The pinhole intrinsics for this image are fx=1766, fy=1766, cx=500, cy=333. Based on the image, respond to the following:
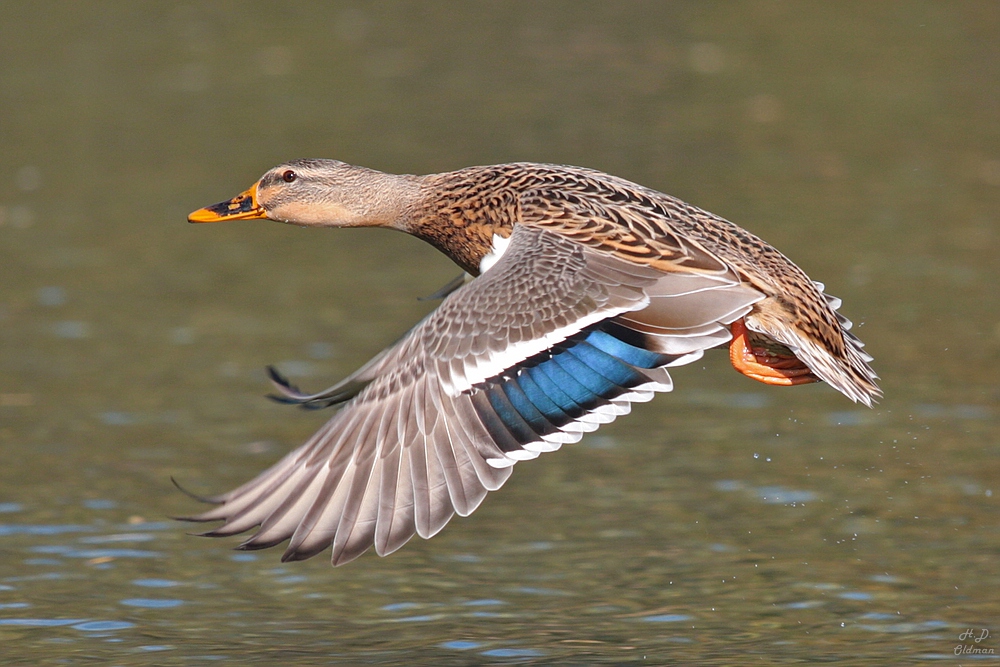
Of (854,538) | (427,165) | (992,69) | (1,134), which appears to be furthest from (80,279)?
(992,69)

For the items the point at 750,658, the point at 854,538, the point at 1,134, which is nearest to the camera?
the point at 750,658

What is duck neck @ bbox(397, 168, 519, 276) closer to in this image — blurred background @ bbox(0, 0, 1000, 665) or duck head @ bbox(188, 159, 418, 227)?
duck head @ bbox(188, 159, 418, 227)

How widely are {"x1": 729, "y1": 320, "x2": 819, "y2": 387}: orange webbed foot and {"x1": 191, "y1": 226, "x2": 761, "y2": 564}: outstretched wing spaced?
0.40 m

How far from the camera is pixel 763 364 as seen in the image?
6.75 m

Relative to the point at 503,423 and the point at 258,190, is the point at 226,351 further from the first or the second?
the point at 503,423

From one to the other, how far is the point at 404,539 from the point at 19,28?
1594 centimetres

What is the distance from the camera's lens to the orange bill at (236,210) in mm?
7988

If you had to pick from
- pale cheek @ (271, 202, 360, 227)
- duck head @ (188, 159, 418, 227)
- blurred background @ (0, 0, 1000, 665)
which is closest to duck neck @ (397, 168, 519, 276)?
duck head @ (188, 159, 418, 227)

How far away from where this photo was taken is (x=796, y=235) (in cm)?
1321

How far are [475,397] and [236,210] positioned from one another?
252 cm

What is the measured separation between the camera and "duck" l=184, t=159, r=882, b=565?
18.4 ft

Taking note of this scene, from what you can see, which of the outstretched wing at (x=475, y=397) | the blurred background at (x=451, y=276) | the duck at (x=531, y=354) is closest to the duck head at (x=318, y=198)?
the duck at (x=531, y=354)
